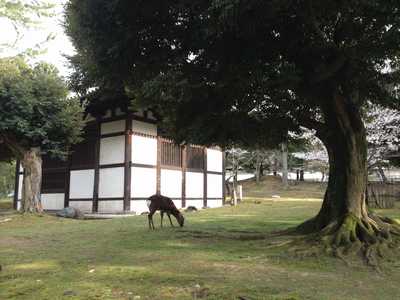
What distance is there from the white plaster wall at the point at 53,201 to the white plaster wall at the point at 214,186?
8.20 metres

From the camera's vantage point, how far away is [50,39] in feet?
44.1

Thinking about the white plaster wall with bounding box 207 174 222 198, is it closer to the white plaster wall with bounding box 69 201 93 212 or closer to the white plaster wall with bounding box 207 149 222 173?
→ the white plaster wall with bounding box 207 149 222 173

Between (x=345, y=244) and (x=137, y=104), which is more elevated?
(x=137, y=104)

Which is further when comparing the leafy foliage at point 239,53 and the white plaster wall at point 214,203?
the white plaster wall at point 214,203

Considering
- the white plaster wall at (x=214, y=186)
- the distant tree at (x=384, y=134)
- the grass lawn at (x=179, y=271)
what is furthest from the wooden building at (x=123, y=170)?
the distant tree at (x=384, y=134)

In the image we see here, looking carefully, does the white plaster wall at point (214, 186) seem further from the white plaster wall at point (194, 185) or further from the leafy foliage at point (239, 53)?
the leafy foliage at point (239, 53)

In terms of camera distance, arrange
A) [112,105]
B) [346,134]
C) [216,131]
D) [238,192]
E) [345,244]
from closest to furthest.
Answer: [345,244]
[346,134]
[216,131]
[112,105]
[238,192]

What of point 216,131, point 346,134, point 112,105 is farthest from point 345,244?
point 112,105

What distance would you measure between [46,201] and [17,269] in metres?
16.7

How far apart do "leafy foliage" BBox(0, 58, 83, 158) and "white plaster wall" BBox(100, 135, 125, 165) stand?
77.3 inches

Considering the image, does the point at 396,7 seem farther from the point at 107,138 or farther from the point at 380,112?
the point at 380,112

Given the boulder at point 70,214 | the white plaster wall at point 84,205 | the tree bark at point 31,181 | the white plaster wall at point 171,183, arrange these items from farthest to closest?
1. the white plaster wall at point 171,183
2. the white plaster wall at point 84,205
3. the boulder at point 70,214
4. the tree bark at point 31,181

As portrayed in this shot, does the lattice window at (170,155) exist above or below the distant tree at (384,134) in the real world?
below

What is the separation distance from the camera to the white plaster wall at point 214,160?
23562mm
